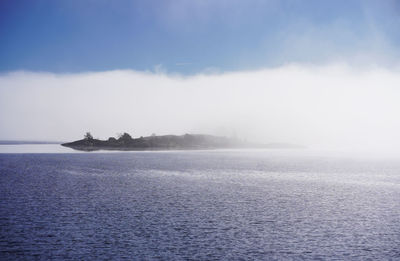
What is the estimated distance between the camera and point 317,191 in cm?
7119

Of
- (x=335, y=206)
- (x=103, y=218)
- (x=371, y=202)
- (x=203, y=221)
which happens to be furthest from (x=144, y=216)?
(x=371, y=202)

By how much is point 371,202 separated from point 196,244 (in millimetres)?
38826

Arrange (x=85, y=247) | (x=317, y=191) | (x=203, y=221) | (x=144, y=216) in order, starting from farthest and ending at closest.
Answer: (x=317, y=191) < (x=144, y=216) < (x=203, y=221) < (x=85, y=247)

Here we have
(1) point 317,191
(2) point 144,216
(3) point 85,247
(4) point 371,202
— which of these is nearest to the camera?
(3) point 85,247

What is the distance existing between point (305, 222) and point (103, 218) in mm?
24189

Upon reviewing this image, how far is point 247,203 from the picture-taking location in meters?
53.9

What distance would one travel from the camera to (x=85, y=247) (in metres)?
30.8

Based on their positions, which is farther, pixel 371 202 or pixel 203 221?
pixel 371 202

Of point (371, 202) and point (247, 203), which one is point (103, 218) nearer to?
point (247, 203)

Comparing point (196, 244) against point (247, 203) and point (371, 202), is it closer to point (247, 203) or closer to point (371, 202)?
point (247, 203)

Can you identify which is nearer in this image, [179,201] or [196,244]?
[196,244]

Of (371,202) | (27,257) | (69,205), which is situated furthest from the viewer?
(371,202)

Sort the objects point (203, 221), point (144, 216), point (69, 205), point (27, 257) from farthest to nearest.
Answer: point (69, 205) → point (144, 216) → point (203, 221) → point (27, 257)

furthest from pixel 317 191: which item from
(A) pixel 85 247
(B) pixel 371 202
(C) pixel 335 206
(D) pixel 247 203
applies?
(A) pixel 85 247
